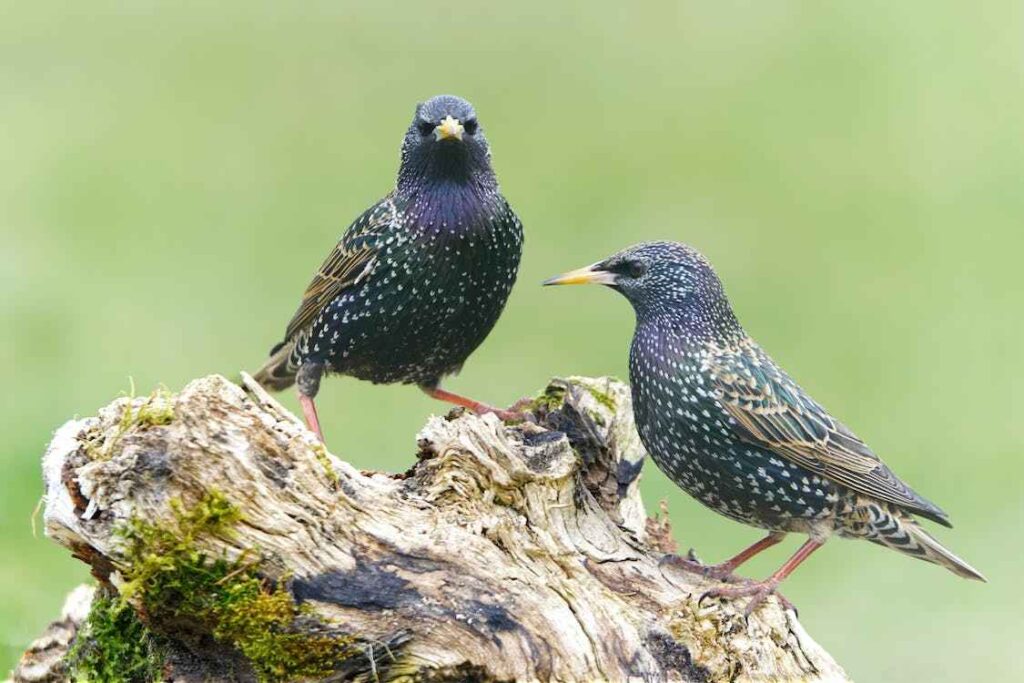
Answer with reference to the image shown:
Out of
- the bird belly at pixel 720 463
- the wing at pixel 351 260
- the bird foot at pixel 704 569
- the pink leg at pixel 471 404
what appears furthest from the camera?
the wing at pixel 351 260

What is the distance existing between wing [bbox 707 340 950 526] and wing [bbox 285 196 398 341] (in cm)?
171

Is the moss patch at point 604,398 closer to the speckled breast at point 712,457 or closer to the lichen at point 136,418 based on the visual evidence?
the speckled breast at point 712,457

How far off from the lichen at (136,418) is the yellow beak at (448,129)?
2317mm

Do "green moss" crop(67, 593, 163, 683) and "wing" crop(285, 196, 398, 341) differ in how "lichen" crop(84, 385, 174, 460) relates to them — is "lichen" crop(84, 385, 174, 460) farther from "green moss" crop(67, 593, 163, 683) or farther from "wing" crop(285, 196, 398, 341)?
Answer: "wing" crop(285, 196, 398, 341)

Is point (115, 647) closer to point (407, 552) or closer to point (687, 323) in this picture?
point (407, 552)

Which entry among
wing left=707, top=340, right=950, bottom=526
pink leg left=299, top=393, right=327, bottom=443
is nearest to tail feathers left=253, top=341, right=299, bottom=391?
pink leg left=299, top=393, right=327, bottom=443

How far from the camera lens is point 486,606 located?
17.4 ft

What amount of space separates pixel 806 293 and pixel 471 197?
745cm

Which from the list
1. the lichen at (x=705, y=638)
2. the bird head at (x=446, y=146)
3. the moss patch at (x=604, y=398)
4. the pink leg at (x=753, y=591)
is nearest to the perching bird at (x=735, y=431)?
the pink leg at (x=753, y=591)

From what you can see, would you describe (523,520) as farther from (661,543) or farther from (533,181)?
(533,181)

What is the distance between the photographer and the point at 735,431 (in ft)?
21.5

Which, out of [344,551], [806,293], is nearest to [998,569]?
[806,293]

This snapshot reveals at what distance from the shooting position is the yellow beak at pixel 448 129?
272 inches

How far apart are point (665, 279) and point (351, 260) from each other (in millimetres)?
1557
